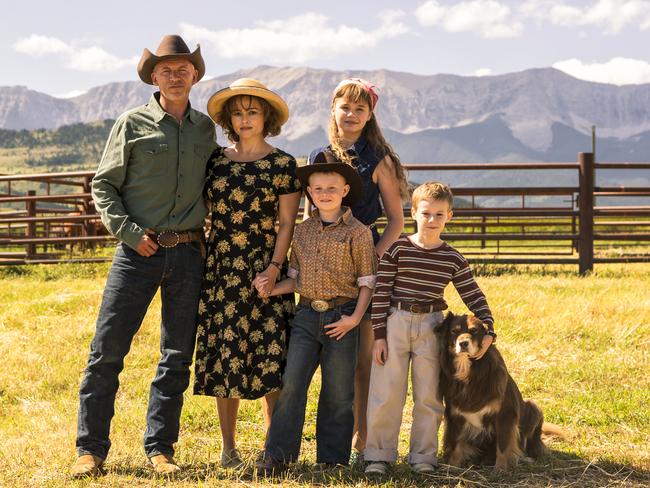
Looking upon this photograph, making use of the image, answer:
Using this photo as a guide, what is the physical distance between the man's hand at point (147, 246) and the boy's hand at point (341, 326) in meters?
0.86

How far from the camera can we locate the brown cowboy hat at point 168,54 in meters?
3.61

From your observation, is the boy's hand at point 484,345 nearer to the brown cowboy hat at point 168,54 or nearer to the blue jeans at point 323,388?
the blue jeans at point 323,388

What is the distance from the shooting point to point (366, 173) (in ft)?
12.2

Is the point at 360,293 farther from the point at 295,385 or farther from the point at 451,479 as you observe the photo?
the point at 451,479

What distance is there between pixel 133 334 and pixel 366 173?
135 cm

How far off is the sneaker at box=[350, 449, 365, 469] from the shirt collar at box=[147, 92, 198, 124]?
179cm

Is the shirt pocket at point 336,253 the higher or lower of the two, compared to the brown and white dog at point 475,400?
higher

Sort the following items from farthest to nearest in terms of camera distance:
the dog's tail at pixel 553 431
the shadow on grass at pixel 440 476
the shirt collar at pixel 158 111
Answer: the dog's tail at pixel 553 431 < the shirt collar at pixel 158 111 < the shadow on grass at pixel 440 476

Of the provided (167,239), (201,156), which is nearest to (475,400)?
(167,239)

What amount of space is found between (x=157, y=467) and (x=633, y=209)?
887 centimetres

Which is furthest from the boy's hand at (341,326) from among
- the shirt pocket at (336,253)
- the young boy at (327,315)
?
the shirt pocket at (336,253)

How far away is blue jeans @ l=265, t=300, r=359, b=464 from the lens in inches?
140

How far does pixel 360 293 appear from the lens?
3.56 m

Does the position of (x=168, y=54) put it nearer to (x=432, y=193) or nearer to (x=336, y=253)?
(x=336, y=253)
